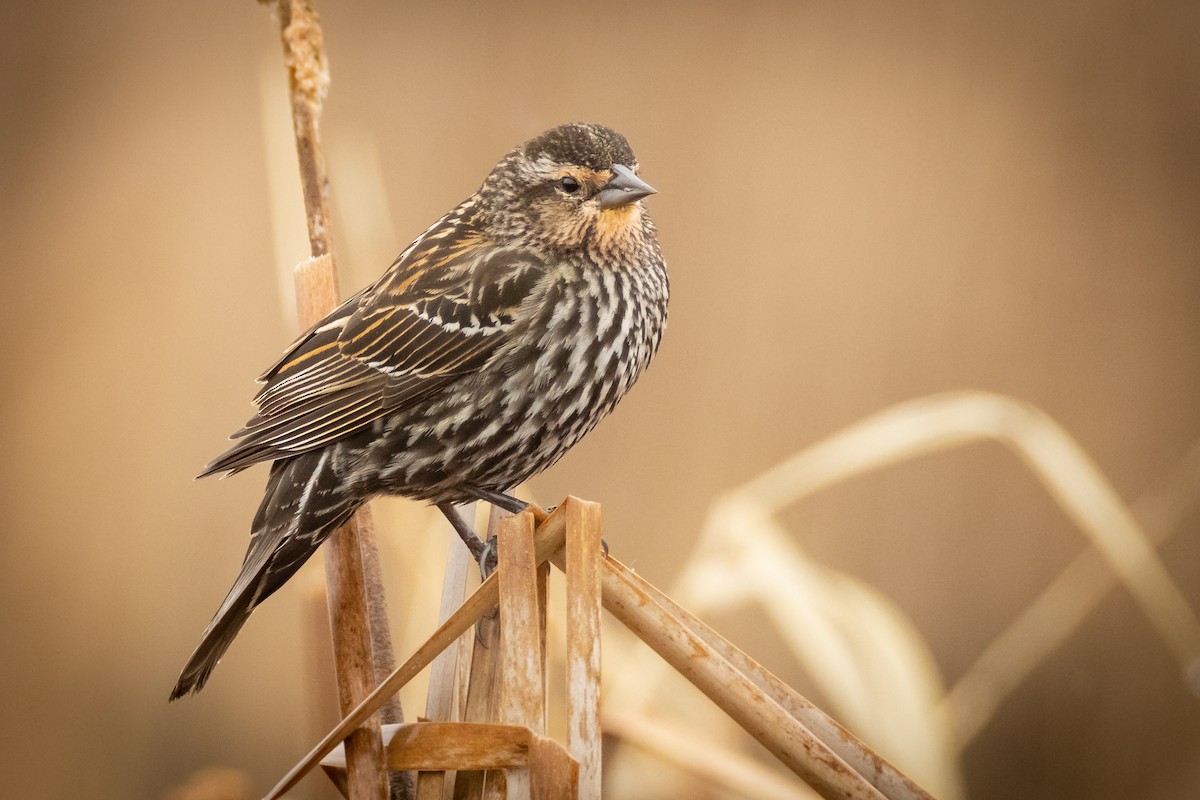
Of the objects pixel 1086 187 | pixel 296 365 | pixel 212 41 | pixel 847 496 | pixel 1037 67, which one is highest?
pixel 1037 67

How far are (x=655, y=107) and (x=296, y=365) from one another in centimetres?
89

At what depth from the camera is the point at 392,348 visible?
153 centimetres

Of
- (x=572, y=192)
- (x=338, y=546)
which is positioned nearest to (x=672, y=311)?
(x=572, y=192)

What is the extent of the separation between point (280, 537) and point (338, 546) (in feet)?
0.26

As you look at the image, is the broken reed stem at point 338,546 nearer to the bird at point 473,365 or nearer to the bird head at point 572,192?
the bird at point 473,365

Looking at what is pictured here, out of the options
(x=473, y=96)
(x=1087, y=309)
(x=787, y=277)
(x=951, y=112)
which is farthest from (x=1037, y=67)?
(x=473, y=96)

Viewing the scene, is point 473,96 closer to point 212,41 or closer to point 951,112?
point 212,41

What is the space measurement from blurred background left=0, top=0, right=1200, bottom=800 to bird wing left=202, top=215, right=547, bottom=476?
0.51 metres

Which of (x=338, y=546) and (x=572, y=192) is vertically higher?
(x=572, y=192)

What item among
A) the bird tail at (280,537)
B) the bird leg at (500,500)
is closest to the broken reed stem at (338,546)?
the bird tail at (280,537)

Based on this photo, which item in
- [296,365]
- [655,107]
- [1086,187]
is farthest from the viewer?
[655,107]

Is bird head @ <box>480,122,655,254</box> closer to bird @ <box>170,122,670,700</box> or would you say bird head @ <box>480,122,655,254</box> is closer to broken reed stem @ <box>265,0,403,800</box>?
bird @ <box>170,122,670,700</box>

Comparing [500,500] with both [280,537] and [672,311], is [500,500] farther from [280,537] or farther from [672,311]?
[672,311]

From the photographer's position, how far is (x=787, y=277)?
6.70 feet
